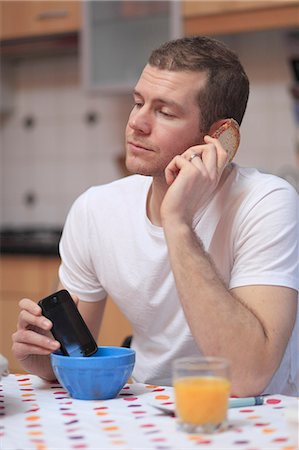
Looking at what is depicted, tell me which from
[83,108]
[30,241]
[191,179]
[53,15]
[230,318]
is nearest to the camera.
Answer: [230,318]

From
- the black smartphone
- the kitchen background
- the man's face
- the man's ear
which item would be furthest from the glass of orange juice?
the kitchen background

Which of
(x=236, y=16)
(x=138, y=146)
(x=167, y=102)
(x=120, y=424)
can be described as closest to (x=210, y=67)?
(x=167, y=102)

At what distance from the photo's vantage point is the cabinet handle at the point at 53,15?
357 cm

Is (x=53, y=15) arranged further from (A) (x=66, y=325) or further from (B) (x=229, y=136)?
(A) (x=66, y=325)

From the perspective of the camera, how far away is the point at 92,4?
11.4ft

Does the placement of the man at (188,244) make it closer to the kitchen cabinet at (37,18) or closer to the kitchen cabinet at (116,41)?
the kitchen cabinet at (116,41)

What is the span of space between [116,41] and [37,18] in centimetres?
39

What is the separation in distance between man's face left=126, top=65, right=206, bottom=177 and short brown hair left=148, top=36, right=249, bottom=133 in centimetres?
2

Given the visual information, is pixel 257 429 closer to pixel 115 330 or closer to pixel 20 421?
pixel 20 421

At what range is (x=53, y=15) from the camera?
142 inches

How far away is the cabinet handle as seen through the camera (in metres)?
3.57

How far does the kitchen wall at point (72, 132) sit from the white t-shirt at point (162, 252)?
5.24 ft

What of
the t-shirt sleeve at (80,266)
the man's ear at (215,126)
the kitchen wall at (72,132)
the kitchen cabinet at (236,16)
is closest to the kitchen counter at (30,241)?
the kitchen wall at (72,132)

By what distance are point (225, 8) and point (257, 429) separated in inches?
91.1
